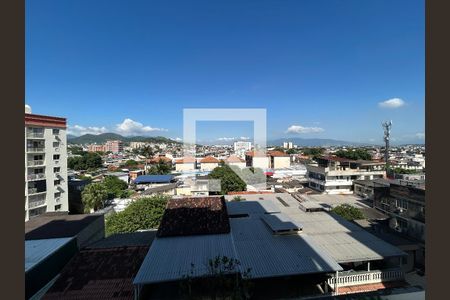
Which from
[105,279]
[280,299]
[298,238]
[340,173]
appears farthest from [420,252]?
[340,173]

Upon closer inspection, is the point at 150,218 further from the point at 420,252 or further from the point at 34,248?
the point at 420,252

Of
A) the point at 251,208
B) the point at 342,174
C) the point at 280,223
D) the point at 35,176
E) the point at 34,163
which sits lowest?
the point at 251,208

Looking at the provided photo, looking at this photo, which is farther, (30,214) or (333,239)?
(30,214)

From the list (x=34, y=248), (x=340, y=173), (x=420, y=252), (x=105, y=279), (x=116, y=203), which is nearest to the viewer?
(x=105, y=279)

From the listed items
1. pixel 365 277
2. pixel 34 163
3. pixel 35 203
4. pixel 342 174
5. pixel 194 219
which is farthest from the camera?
pixel 342 174

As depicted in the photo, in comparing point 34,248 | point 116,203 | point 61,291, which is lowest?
point 116,203

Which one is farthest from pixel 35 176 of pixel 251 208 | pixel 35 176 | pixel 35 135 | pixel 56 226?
pixel 251 208

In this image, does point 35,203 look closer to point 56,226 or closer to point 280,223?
point 56,226
